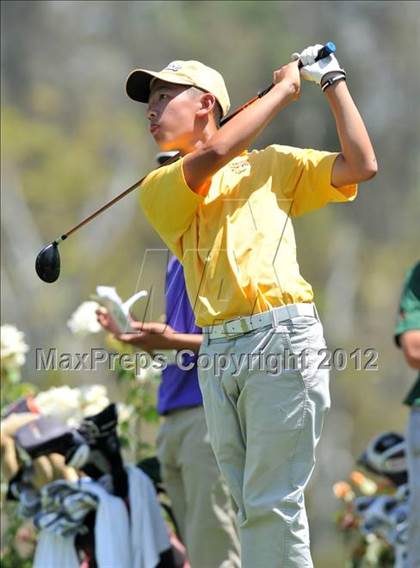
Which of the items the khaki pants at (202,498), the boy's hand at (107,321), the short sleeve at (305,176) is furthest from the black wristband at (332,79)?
the khaki pants at (202,498)

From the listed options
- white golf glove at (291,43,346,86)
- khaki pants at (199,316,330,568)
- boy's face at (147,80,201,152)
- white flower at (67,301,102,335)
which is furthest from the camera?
white flower at (67,301,102,335)

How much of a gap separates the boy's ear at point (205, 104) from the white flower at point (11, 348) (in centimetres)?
250

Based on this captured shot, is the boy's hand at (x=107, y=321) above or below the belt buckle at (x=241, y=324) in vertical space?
above

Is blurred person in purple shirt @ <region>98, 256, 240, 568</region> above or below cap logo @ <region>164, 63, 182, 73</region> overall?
below

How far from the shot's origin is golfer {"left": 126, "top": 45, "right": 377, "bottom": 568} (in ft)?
13.6

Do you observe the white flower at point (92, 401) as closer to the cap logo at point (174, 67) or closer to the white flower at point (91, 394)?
the white flower at point (91, 394)

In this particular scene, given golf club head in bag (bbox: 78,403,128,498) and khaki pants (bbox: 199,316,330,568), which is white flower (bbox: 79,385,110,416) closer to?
golf club head in bag (bbox: 78,403,128,498)

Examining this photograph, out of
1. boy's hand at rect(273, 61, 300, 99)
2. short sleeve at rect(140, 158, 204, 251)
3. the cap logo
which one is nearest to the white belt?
short sleeve at rect(140, 158, 204, 251)

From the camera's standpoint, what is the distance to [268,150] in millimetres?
4398

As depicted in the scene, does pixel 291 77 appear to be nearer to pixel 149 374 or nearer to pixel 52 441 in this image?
pixel 52 441

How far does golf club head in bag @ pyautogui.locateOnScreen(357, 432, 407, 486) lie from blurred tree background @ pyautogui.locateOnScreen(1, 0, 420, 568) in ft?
34.5

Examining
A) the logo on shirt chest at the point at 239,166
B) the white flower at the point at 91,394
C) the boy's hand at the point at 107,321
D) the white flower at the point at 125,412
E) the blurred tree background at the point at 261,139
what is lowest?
the white flower at the point at 125,412

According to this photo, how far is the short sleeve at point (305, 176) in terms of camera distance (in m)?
4.33

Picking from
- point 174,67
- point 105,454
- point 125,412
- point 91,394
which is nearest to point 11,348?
point 91,394
